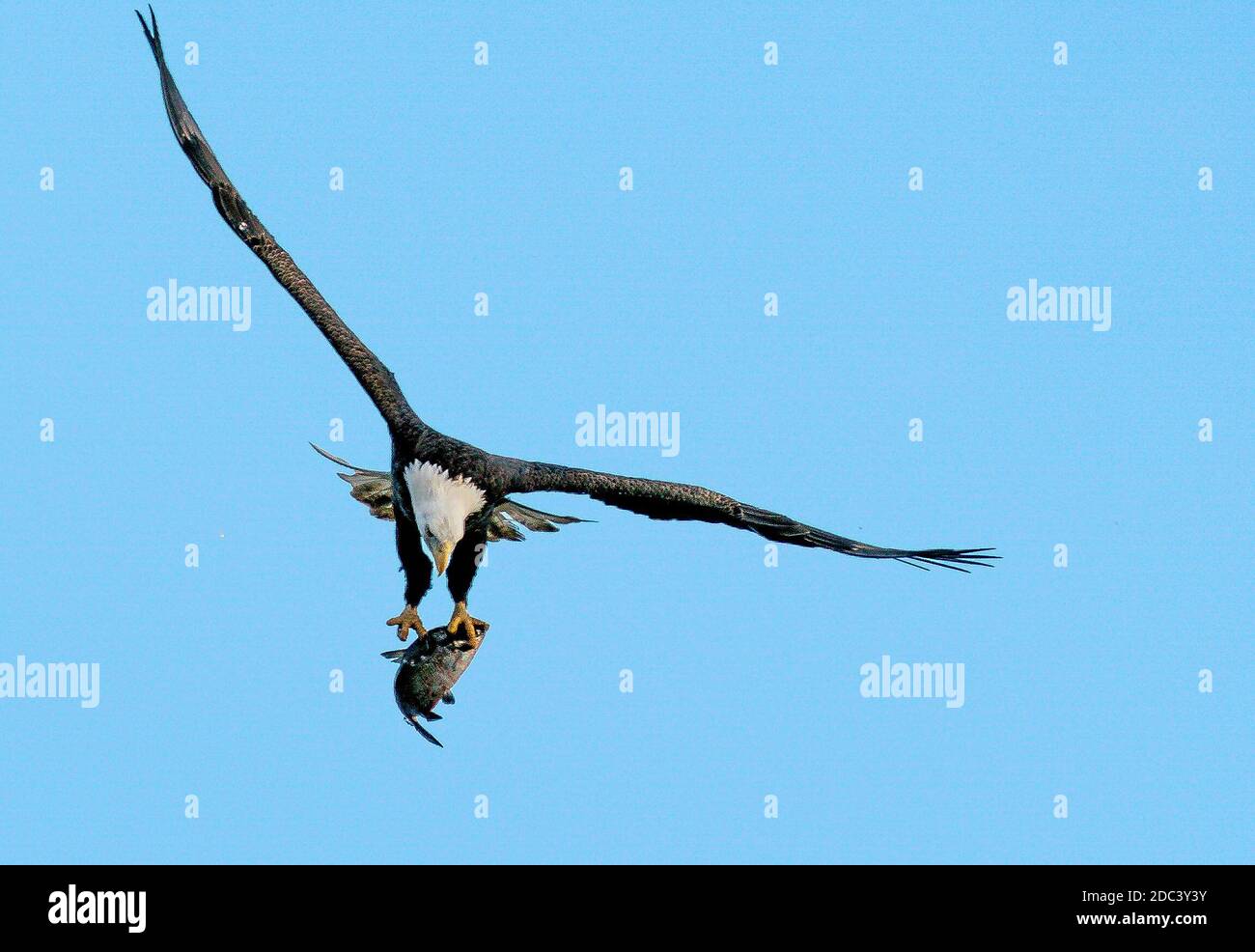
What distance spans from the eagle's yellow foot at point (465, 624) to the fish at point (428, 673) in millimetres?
432

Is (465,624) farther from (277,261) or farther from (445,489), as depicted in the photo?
(277,261)

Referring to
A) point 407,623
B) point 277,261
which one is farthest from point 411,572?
point 277,261

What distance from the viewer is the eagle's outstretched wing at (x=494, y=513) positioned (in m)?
15.2

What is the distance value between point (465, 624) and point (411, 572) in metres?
0.81

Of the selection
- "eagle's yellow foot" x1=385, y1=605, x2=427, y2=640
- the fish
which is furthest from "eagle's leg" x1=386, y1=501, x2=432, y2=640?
the fish

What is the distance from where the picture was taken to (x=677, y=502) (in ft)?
47.0

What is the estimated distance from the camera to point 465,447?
14.0m

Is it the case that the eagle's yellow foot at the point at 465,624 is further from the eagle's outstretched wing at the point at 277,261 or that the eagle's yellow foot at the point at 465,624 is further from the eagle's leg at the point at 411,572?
the eagle's outstretched wing at the point at 277,261

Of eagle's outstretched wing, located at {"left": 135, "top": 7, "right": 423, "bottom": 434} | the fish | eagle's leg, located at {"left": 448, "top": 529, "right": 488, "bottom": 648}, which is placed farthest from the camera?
eagle's outstretched wing, located at {"left": 135, "top": 7, "right": 423, "bottom": 434}

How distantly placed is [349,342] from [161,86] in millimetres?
2518

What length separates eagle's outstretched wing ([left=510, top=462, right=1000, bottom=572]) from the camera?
14.2 m

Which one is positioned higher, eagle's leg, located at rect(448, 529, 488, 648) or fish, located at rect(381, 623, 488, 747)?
eagle's leg, located at rect(448, 529, 488, 648)

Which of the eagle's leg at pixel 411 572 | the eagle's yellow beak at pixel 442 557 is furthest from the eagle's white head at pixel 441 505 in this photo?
the eagle's leg at pixel 411 572

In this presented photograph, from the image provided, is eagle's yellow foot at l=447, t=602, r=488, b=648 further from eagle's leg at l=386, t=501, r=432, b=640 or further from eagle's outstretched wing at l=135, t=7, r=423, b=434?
eagle's outstretched wing at l=135, t=7, r=423, b=434
